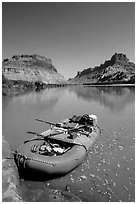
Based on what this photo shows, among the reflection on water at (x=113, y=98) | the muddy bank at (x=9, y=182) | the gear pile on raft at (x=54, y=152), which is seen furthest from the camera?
the reflection on water at (x=113, y=98)

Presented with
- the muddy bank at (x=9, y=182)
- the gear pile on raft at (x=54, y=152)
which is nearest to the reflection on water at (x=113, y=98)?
the gear pile on raft at (x=54, y=152)

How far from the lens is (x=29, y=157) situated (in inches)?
337

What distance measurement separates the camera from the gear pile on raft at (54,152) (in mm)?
8328

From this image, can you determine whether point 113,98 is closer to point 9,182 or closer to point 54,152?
point 54,152

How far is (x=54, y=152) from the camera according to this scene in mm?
9727

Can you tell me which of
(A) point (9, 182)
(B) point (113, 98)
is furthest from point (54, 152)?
(B) point (113, 98)

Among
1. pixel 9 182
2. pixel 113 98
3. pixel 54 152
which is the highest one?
pixel 113 98

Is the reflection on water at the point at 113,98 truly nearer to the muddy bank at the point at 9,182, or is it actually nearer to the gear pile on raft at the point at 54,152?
the gear pile on raft at the point at 54,152

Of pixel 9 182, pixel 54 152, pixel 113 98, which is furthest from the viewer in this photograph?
pixel 113 98

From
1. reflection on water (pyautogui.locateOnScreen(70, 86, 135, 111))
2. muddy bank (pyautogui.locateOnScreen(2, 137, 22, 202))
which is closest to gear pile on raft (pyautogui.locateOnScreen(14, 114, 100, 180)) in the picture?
muddy bank (pyautogui.locateOnScreen(2, 137, 22, 202))

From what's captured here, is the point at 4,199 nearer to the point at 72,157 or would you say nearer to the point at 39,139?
the point at 72,157

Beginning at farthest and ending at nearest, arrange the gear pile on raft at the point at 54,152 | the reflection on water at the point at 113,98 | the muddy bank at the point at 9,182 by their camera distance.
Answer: the reflection on water at the point at 113,98 < the gear pile on raft at the point at 54,152 < the muddy bank at the point at 9,182

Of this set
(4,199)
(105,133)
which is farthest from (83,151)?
(105,133)

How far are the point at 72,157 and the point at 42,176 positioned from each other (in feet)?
5.68
